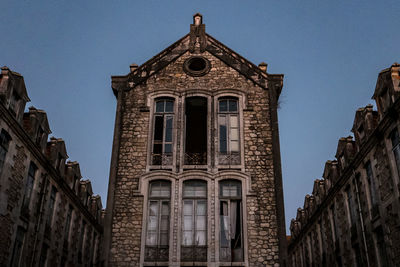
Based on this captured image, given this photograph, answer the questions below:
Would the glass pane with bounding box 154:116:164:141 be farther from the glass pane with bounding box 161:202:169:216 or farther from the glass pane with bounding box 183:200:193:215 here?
the glass pane with bounding box 183:200:193:215

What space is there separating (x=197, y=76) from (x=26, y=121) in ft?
28.0

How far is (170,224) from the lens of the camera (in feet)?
50.4

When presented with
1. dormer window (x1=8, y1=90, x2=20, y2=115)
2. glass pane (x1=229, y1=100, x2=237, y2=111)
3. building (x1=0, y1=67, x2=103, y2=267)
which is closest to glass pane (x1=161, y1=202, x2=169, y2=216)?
glass pane (x1=229, y1=100, x2=237, y2=111)

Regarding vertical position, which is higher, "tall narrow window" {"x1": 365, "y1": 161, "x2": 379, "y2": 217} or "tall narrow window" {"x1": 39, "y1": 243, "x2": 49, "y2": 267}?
"tall narrow window" {"x1": 365, "y1": 161, "x2": 379, "y2": 217}

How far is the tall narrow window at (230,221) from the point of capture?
49.1 feet

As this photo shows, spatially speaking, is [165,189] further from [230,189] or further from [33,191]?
[33,191]

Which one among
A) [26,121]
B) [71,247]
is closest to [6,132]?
[26,121]

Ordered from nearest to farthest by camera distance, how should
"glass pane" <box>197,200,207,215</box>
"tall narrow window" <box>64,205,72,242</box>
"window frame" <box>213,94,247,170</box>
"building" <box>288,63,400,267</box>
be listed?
"glass pane" <box>197,200,207,215</box>
"window frame" <box>213,94,247,170</box>
"building" <box>288,63,400,267</box>
"tall narrow window" <box>64,205,72,242</box>

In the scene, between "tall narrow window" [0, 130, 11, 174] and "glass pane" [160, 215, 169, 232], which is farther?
"tall narrow window" [0, 130, 11, 174]

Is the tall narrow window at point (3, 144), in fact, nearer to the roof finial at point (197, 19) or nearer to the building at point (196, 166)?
the building at point (196, 166)

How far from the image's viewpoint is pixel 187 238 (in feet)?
50.1

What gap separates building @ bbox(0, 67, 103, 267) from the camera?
17.7m

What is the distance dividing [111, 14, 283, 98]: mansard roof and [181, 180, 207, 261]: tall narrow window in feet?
16.4

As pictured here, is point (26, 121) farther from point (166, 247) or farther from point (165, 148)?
point (166, 247)
